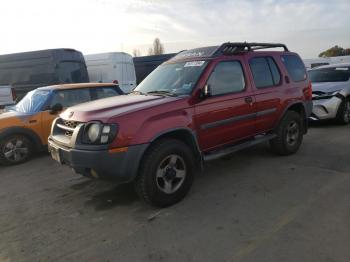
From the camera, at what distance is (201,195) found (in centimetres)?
459

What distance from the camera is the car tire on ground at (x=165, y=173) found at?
3.99 meters

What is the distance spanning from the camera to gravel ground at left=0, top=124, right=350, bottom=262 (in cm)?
323

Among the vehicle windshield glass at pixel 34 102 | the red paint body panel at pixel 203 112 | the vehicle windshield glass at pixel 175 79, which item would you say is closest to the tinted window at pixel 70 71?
the vehicle windshield glass at pixel 34 102

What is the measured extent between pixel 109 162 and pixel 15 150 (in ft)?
13.0

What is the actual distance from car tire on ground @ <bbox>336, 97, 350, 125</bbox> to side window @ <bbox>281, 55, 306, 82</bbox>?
2.87 meters

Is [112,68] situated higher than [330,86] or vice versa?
[112,68]

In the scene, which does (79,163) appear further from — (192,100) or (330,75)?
(330,75)

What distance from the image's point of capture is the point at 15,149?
6855mm

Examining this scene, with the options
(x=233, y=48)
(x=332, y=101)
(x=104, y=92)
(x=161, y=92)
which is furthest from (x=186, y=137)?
(x=332, y=101)

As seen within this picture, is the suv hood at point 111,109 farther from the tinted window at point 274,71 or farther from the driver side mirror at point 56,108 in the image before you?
the driver side mirror at point 56,108

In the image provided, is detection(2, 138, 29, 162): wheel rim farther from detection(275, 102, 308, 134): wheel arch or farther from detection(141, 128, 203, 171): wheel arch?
detection(275, 102, 308, 134): wheel arch

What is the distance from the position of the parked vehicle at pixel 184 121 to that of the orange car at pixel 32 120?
253cm

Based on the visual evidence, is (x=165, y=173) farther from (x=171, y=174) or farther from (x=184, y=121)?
(x=184, y=121)

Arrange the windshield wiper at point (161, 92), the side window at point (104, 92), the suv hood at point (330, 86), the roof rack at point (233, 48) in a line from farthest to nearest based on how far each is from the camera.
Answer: the suv hood at point (330, 86), the side window at point (104, 92), the roof rack at point (233, 48), the windshield wiper at point (161, 92)
